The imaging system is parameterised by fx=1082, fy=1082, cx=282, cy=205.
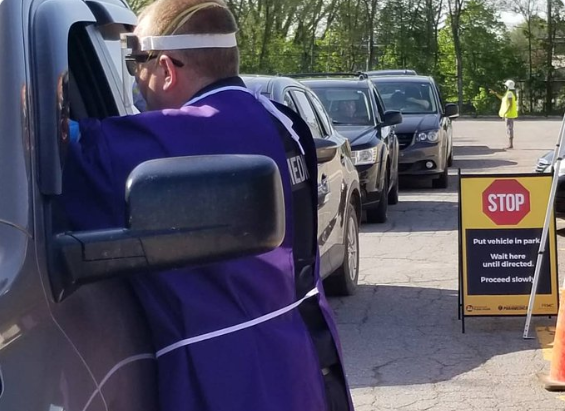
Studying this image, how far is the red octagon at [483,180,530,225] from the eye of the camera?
24.7 feet

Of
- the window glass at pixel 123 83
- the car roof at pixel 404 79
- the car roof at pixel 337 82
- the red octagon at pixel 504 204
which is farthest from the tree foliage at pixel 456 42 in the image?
the window glass at pixel 123 83

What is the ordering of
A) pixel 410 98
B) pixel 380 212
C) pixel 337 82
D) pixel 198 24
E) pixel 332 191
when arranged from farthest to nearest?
pixel 410 98, pixel 337 82, pixel 380 212, pixel 332 191, pixel 198 24

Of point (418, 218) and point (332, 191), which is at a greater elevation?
point (332, 191)

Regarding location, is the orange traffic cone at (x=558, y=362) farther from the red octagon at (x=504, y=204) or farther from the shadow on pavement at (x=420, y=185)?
the shadow on pavement at (x=420, y=185)

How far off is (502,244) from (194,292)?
5.79m

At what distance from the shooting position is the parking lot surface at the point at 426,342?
20.1 feet

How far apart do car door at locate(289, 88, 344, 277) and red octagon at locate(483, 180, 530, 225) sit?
112 centimetres

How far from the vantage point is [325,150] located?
296 inches

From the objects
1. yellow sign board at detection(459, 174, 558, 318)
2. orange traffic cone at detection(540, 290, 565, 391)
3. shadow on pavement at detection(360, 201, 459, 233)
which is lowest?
shadow on pavement at detection(360, 201, 459, 233)

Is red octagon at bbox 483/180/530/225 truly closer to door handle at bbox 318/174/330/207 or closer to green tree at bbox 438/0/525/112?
door handle at bbox 318/174/330/207

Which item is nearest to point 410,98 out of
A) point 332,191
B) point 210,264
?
point 332,191

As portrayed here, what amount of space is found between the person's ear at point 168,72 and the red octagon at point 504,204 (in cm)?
549

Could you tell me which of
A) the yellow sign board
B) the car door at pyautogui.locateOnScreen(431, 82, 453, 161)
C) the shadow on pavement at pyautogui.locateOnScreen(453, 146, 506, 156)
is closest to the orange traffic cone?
the yellow sign board

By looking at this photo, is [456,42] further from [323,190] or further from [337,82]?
[323,190]
